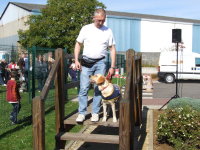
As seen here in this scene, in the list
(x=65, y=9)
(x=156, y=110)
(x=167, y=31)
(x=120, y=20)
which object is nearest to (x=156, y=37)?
(x=167, y=31)

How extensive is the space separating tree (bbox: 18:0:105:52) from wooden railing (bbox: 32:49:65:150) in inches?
862

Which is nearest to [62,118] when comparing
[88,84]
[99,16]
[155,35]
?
[88,84]

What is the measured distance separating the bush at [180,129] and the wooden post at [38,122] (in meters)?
2.97

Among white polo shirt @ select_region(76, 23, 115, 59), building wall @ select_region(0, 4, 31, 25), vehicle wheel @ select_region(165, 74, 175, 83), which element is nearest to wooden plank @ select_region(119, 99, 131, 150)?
white polo shirt @ select_region(76, 23, 115, 59)

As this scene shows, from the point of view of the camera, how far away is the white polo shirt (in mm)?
5262

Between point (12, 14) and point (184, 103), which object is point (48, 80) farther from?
point (12, 14)

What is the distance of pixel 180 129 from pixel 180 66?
17.3 m

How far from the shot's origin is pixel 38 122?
14.2 ft

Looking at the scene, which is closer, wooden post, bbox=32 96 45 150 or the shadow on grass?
wooden post, bbox=32 96 45 150

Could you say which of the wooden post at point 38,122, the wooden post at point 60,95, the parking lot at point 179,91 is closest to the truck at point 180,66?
the parking lot at point 179,91

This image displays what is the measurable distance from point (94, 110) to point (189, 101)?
13.9 feet

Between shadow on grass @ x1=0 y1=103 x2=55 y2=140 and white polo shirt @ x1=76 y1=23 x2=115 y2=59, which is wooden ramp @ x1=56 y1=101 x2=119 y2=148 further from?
shadow on grass @ x1=0 y1=103 x2=55 y2=140

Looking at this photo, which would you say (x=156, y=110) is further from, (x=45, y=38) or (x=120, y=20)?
(x=120, y=20)

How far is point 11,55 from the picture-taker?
10078 mm
